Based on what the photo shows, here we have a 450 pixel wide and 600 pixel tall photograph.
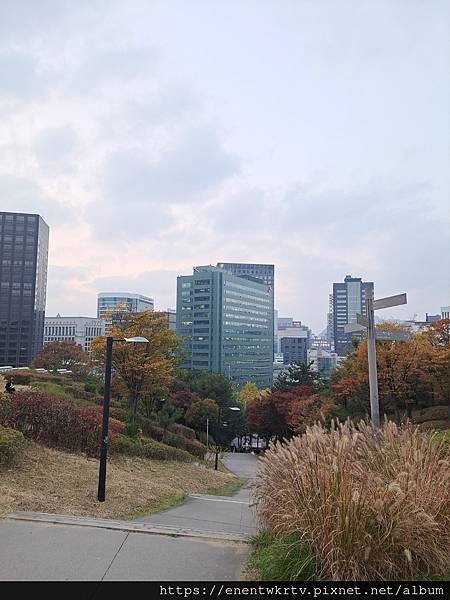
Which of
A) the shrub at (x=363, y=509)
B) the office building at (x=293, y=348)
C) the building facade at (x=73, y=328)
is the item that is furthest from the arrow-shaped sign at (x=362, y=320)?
the office building at (x=293, y=348)

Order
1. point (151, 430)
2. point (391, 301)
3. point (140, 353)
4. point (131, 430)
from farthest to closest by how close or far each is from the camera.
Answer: point (140, 353), point (151, 430), point (131, 430), point (391, 301)

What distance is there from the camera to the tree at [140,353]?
23.2 m

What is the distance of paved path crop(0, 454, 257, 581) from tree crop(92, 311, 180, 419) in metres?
17.1

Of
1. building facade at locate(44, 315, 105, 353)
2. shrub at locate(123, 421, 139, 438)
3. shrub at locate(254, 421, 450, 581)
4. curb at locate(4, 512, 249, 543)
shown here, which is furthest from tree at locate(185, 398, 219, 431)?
building facade at locate(44, 315, 105, 353)

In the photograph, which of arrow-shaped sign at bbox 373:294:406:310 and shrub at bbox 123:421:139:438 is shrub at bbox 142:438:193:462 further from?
arrow-shaped sign at bbox 373:294:406:310

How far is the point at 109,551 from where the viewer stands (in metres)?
4.41

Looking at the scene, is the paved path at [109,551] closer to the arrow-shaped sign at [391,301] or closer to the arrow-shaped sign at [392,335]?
the arrow-shaped sign at [392,335]

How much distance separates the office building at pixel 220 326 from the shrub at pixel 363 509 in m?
101

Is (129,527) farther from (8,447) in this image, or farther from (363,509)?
(8,447)

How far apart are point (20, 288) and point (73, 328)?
30.1 meters

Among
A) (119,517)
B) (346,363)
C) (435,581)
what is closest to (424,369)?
(346,363)

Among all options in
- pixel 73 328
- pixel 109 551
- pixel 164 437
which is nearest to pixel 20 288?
pixel 73 328

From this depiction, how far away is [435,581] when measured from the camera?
3414mm

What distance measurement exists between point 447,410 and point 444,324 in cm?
508
